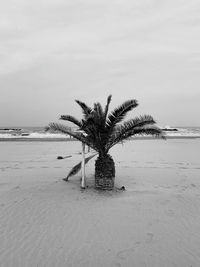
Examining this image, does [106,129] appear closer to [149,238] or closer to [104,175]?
[104,175]

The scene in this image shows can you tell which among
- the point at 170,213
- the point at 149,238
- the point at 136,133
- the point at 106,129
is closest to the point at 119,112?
the point at 106,129

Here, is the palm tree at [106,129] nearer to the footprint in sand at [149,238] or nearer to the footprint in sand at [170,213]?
the footprint in sand at [170,213]

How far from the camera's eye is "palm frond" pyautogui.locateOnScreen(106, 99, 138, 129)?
9.44m

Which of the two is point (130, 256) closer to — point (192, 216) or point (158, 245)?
point (158, 245)

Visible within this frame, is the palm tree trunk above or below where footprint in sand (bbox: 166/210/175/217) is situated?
above

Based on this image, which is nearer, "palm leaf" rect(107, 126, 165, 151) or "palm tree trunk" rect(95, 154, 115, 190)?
"palm tree trunk" rect(95, 154, 115, 190)

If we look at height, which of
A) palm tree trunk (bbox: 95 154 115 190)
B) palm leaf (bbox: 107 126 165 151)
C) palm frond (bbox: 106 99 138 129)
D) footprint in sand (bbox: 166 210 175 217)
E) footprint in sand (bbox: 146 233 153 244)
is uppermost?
palm frond (bbox: 106 99 138 129)

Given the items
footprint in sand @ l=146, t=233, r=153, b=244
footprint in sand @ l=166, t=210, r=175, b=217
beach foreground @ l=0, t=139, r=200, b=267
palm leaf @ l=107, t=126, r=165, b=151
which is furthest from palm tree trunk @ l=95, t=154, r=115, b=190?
footprint in sand @ l=146, t=233, r=153, b=244

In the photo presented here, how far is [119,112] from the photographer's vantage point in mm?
9469

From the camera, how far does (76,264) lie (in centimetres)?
484

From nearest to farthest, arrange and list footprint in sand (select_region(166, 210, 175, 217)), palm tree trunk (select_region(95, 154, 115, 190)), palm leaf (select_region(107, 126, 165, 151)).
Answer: footprint in sand (select_region(166, 210, 175, 217))
palm tree trunk (select_region(95, 154, 115, 190))
palm leaf (select_region(107, 126, 165, 151))

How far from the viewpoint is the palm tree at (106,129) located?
923 cm

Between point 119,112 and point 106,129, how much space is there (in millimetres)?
638

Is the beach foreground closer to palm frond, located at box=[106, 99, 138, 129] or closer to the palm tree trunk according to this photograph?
the palm tree trunk
